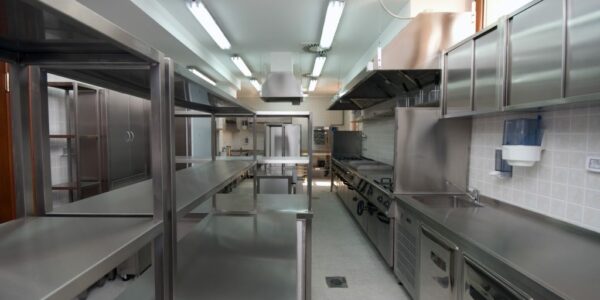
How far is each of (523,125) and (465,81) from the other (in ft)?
1.89

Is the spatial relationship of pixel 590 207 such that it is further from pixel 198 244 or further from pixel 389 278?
pixel 198 244

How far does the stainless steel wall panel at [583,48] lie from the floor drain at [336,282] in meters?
2.23

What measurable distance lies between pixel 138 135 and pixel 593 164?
178 inches

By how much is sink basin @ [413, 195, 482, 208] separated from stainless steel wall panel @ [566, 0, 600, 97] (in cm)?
118

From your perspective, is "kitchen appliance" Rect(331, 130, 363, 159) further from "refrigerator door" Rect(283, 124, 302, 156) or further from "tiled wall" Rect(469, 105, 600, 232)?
"tiled wall" Rect(469, 105, 600, 232)

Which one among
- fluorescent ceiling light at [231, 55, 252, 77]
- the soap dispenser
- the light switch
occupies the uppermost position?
fluorescent ceiling light at [231, 55, 252, 77]

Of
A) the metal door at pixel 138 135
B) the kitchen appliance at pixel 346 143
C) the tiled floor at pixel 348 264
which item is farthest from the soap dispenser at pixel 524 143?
the kitchen appliance at pixel 346 143

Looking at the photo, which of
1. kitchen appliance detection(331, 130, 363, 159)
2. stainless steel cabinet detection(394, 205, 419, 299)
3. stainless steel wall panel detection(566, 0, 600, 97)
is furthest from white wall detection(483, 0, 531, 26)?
kitchen appliance detection(331, 130, 363, 159)

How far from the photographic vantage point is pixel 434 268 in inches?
74.4

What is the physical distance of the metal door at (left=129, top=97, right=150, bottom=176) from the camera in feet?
12.1


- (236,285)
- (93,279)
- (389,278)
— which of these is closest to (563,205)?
(389,278)

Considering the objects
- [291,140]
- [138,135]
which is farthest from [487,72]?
[291,140]

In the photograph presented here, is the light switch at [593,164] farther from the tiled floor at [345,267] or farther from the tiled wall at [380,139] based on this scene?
the tiled wall at [380,139]

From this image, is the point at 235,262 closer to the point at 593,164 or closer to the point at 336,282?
the point at 336,282
